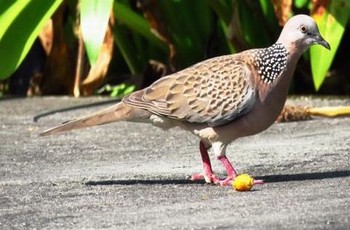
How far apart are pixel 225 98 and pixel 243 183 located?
59cm

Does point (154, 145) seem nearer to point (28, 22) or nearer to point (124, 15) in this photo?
point (28, 22)

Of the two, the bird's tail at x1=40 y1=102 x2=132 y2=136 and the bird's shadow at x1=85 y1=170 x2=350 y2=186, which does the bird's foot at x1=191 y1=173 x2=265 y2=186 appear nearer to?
the bird's shadow at x1=85 y1=170 x2=350 y2=186

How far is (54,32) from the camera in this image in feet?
33.7

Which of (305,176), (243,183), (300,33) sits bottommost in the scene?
(305,176)

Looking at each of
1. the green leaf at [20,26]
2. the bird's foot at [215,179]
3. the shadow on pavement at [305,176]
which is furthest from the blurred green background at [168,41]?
the bird's foot at [215,179]

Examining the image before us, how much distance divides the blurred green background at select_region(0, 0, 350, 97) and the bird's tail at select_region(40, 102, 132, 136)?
2.17 m

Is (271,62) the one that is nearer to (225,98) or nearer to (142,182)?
(225,98)

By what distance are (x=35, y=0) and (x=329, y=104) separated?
2.58 metres

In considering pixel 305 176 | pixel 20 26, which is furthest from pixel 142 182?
pixel 20 26

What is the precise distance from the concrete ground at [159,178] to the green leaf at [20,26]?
1.94 feet

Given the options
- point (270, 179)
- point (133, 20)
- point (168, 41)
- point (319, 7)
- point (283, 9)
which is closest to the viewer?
point (270, 179)

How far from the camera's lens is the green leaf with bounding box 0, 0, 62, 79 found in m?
7.84

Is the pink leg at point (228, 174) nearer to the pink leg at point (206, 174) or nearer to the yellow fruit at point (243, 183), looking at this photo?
the pink leg at point (206, 174)

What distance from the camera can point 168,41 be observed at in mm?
9867
